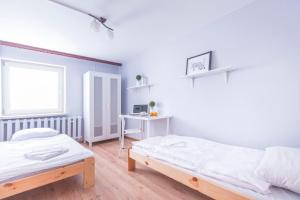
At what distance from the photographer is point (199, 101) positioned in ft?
8.33

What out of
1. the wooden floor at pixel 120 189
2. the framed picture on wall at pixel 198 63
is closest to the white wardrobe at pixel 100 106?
the wooden floor at pixel 120 189

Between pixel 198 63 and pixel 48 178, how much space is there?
254 centimetres

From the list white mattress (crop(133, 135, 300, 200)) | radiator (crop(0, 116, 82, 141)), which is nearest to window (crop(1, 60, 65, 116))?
radiator (crop(0, 116, 82, 141))

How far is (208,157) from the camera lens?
1590 millimetres

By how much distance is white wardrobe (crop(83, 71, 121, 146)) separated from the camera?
3.48 meters

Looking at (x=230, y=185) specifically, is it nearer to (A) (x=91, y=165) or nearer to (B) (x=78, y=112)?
(A) (x=91, y=165)

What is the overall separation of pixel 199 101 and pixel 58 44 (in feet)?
9.60

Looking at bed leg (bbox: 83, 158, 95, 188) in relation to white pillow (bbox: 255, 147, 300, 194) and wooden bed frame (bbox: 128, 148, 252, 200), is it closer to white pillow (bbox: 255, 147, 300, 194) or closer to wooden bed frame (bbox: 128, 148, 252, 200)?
wooden bed frame (bbox: 128, 148, 252, 200)

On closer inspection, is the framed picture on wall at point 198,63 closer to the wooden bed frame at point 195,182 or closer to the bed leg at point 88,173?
the wooden bed frame at point 195,182

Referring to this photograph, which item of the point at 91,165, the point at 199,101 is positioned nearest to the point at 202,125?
the point at 199,101

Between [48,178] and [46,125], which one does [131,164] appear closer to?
[48,178]

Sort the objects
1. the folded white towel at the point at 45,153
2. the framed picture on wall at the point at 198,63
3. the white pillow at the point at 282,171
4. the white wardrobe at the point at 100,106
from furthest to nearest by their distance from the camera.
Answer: the white wardrobe at the point at 100,106
the framed picture on wall at the point at 198,63
the folded white towel at the point at 45,153
the white pillow at the point at 282,171

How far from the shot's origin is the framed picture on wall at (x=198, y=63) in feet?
7.76

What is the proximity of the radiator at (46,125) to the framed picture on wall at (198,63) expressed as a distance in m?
2.79
